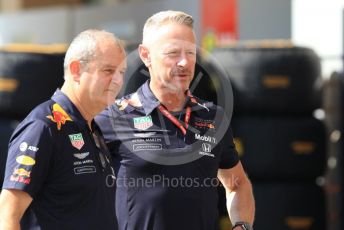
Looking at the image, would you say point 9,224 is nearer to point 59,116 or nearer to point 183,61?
point 59,116

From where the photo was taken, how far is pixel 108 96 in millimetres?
2973

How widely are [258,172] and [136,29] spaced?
4722mm

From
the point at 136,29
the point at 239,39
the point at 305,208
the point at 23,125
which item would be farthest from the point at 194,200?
the point at 136,29

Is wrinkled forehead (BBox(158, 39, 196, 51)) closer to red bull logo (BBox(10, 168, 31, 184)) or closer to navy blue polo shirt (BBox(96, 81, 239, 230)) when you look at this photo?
navy blue polo shirt (BBox(96, 81, 239, 230))

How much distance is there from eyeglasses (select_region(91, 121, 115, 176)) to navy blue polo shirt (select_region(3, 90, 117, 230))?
0.04 m

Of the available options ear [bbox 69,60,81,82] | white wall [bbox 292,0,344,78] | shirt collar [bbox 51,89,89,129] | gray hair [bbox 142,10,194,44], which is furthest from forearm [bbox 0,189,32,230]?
white wall [bbox 292,0,344,78]

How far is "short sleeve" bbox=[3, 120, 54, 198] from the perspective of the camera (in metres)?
2.63

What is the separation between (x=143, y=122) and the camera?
3.27 metres

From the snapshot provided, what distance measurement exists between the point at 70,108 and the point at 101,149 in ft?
0.71

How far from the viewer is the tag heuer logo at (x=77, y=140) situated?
2.81 meters

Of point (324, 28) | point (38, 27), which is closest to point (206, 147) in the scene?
point (324, 28)

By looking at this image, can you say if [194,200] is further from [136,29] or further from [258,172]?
[136,29]

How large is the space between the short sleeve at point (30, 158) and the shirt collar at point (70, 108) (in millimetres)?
173

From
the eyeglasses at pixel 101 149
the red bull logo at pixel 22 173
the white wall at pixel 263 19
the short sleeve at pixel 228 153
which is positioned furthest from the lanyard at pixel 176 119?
the white wall at pixel 263 19
